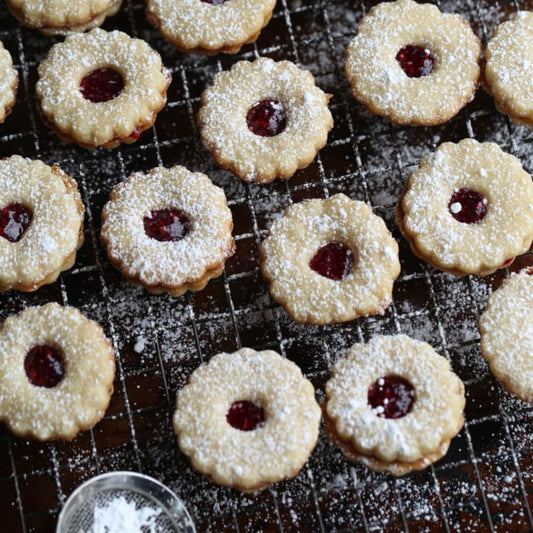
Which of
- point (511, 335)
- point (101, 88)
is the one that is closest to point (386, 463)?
point (511, 335)

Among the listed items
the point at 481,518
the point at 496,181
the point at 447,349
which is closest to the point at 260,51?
the point at 496,181

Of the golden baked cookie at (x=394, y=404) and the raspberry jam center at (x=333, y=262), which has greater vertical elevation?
the raspberry jam center at (x=333, y=262)

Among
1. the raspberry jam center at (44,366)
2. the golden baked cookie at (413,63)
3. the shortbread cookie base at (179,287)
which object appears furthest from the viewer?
the golden baked cookie at (413,63)

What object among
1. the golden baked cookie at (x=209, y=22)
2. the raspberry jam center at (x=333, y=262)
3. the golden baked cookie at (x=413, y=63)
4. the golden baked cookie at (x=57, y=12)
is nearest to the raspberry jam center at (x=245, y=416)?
the raspberry jam center at (x=333, y=262)

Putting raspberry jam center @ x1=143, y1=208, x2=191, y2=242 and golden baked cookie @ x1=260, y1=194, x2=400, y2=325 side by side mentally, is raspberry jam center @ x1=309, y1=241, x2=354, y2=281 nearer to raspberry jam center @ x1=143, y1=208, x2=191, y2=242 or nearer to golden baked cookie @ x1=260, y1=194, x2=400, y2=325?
golden baked cookie @ x1=260, y1=194, x2=400, y2=325

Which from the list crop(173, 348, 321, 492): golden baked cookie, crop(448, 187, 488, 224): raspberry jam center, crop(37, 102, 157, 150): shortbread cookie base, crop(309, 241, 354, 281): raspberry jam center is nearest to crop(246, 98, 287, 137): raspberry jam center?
crop(37, 102, 157, 150): shortbread cookie base

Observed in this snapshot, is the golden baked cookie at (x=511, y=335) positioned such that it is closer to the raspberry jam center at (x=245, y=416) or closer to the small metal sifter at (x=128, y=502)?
the raspberry jam center at (x=245, y=416)
